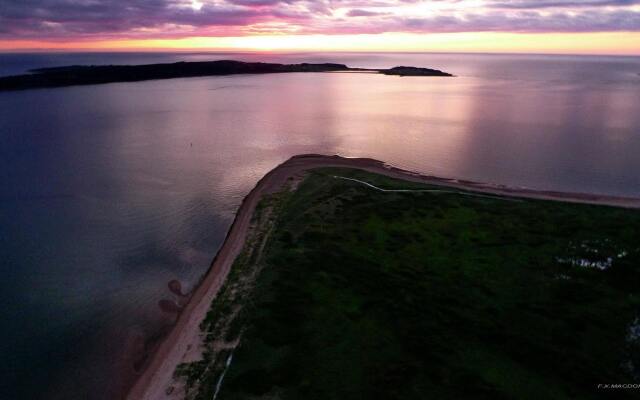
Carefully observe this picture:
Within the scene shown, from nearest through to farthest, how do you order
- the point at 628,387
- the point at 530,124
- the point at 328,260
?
the point at 628,387, the point at 328,260, the point at 530,124

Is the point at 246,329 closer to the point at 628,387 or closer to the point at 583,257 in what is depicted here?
the point at 628,387

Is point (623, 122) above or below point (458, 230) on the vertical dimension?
above

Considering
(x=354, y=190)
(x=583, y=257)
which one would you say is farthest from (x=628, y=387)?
(x=354, y=190)

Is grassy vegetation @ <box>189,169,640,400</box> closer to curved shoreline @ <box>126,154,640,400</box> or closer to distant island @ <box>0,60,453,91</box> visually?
curved shoreline @ <box>126,154,640,400</box>

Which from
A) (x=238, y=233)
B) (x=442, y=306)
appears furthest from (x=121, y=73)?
(x=442, y=306)

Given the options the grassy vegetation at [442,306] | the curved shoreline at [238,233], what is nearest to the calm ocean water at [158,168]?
the curved shoreline at [238,233]

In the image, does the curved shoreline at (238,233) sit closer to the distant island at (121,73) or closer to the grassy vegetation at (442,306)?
the grassy vegetation at (442,306)
